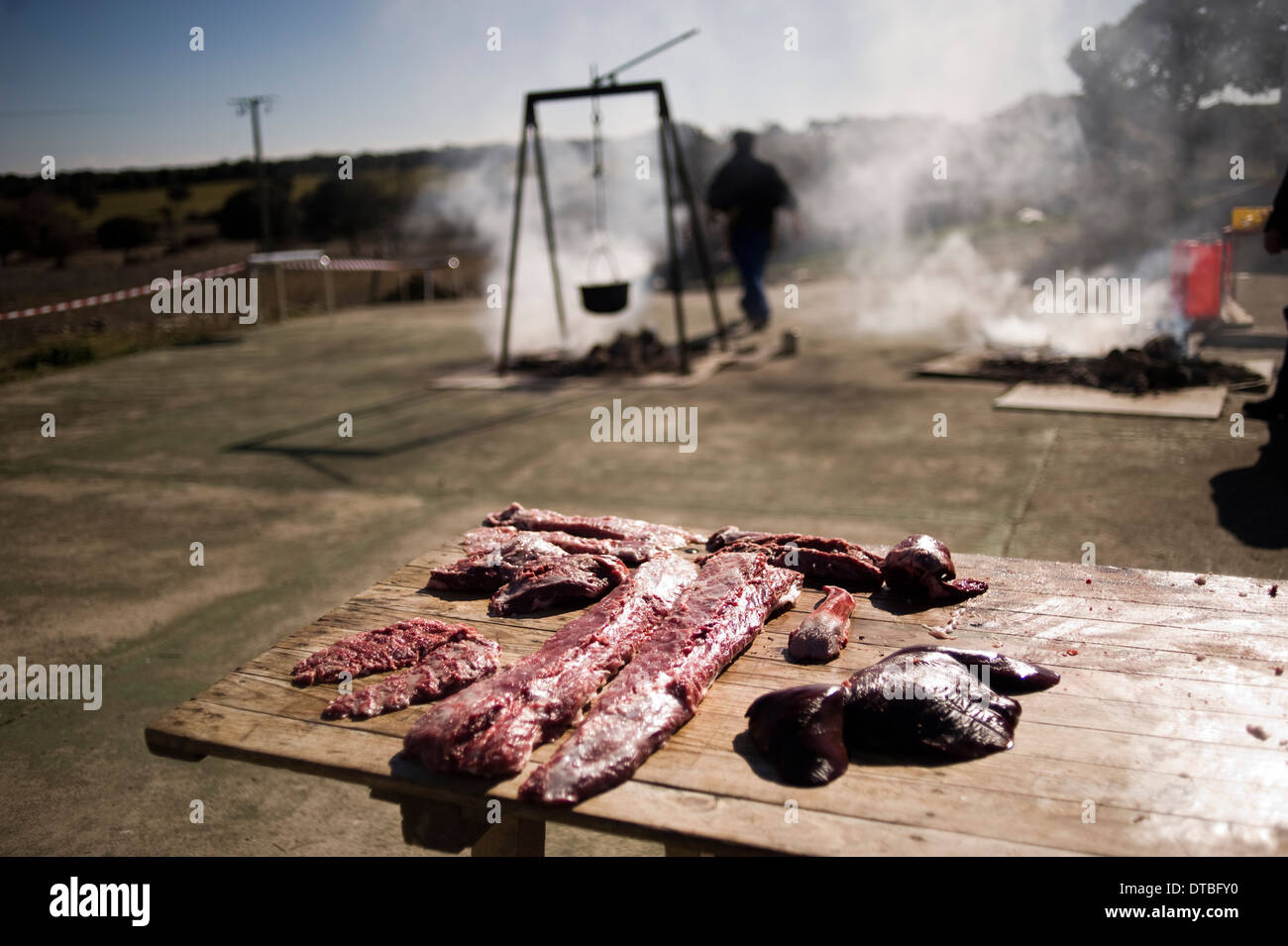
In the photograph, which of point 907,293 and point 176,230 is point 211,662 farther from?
point 176,230

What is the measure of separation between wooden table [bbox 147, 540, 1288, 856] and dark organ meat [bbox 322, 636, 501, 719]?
4 centimetres

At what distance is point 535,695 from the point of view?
2.37 metres

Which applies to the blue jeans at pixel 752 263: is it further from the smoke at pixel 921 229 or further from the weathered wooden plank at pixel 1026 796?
the weathered wooden plank at pixel 1026 796

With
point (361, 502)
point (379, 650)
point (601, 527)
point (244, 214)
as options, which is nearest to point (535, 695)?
point (379, 650)

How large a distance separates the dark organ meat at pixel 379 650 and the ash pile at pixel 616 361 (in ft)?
26.5

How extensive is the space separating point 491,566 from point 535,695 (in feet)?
3.22

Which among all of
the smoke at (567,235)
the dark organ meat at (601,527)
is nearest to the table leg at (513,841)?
the dark organ meat at (601,527)

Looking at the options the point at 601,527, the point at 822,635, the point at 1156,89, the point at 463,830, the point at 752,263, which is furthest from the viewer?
the point at 1156,89

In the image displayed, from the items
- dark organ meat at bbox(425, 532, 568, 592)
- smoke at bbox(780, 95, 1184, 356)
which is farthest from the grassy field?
dark organ meat at bbox(425, 532, 568, 592)

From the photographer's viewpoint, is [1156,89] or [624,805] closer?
[624,805]

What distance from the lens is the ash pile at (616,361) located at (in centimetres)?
1095

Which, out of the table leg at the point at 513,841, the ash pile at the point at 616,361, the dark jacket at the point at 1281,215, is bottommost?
the table leg at the point at 513,841

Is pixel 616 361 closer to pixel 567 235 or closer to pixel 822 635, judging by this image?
pixel 822 635

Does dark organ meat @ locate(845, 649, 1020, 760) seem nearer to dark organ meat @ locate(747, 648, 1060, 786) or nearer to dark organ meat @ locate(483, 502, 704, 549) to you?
dark organ meat @ locate(747, 648, 1060, 786)
